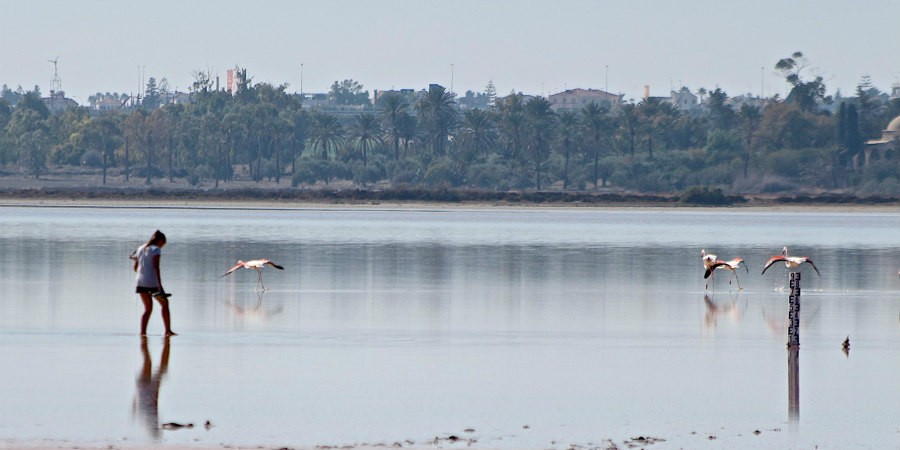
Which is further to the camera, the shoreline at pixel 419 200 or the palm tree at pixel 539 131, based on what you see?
the palm tree at pixel 539 131

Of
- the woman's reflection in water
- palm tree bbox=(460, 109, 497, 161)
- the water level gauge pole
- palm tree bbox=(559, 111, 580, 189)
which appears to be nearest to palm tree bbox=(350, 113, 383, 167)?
palm tree bbox=(460, 109, 497, 161)

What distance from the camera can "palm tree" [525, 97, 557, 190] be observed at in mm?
131000

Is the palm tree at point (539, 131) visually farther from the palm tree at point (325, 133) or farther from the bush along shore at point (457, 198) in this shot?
the palm tree at point (325, 133)

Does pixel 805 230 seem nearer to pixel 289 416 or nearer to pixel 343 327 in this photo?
pixel 343 327

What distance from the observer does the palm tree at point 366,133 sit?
13625 cm

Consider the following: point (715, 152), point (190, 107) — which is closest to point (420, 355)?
point (715, 152)

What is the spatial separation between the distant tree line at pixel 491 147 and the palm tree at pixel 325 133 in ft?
0.53

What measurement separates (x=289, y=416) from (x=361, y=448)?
5.13ft

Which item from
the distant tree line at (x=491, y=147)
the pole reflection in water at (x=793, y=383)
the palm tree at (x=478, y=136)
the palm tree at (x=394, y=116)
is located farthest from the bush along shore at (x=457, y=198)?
the pole reflection in water at (x=793, y=383)

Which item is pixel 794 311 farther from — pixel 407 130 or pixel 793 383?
pixel 407 130

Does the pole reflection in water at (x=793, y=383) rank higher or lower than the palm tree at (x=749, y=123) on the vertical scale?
lower

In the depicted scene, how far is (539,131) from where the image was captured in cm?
13188

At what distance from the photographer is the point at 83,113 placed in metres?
163

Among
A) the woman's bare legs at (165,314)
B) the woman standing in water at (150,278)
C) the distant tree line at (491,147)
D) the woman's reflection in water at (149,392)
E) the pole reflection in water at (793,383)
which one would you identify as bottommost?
the pole reflection in water at (793,383)
